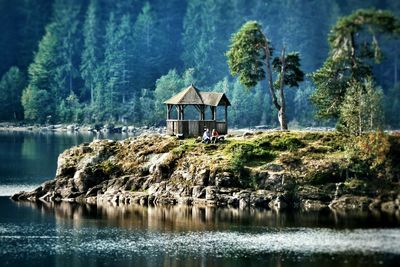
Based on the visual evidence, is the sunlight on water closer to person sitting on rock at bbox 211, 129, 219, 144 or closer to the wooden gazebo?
person sitting on rock at bbox 211, 129, 219, 144

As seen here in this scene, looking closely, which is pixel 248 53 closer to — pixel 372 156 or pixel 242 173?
pixel 242 173

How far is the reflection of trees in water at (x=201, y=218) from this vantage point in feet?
295

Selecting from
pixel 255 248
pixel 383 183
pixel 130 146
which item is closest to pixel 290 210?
pixel 383 183

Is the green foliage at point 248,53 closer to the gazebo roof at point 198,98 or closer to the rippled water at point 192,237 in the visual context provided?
the gazebo roof at point 198,98

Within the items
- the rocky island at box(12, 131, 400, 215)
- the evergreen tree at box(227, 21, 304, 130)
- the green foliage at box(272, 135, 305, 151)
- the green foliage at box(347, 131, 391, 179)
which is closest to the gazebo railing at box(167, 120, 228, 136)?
the rocky island at box(12, 131, 400, 215)

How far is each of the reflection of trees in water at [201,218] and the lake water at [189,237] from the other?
3.8 inches

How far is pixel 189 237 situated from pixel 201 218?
9.91 m

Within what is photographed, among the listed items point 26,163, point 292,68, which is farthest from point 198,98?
point 26,163

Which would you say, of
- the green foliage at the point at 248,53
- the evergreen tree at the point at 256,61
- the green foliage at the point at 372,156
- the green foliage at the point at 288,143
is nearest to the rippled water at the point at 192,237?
the green foliage at the point at 372,156

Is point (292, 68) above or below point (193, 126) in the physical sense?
above

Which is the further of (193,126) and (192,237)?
(193,126)

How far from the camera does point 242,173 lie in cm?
10550

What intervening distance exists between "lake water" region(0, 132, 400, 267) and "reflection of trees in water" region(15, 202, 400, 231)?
97mm

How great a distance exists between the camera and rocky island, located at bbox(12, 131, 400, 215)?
10131 centimetres
